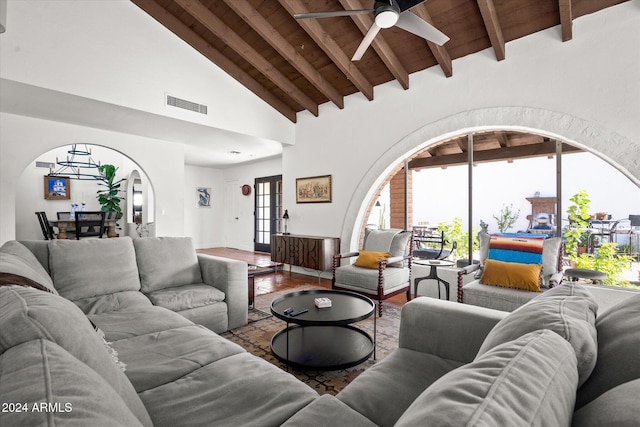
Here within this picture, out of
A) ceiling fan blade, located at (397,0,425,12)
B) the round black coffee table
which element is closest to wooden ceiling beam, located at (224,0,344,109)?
ceiling fan blade, located at (397,0,425,12)

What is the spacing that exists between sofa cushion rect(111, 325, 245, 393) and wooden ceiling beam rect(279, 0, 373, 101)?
356 centimetres

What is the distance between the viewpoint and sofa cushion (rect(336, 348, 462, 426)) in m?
1.18

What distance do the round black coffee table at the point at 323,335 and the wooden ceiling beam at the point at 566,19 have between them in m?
3.38

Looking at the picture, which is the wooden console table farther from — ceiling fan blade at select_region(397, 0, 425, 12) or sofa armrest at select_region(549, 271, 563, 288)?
ceiling fan blade at select_region(397, 0, 425, 12)

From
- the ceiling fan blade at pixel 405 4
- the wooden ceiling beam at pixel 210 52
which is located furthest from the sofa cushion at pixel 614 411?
the wooden ceiling beam at pixel 210 52

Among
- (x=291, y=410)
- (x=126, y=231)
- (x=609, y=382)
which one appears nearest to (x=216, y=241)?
(x=126, y=231)

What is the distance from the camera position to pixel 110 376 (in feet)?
2.92

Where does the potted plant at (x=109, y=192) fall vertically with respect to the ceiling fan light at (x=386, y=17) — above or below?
below

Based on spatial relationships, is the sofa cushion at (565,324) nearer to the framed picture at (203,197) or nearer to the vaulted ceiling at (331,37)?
the vaulted ceiling at (331,37)

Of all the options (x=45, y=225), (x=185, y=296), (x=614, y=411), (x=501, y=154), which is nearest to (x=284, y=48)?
(x=501, y=154)

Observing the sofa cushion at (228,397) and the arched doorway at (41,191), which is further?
the arched doorway at (41,191)

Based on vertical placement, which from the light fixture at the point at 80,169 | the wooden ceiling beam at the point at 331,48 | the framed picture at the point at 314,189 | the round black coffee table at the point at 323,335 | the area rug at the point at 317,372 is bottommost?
the area rug at the point at 317,372

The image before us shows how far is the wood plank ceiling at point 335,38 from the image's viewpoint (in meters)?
3.41

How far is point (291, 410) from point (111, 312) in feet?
5.92
